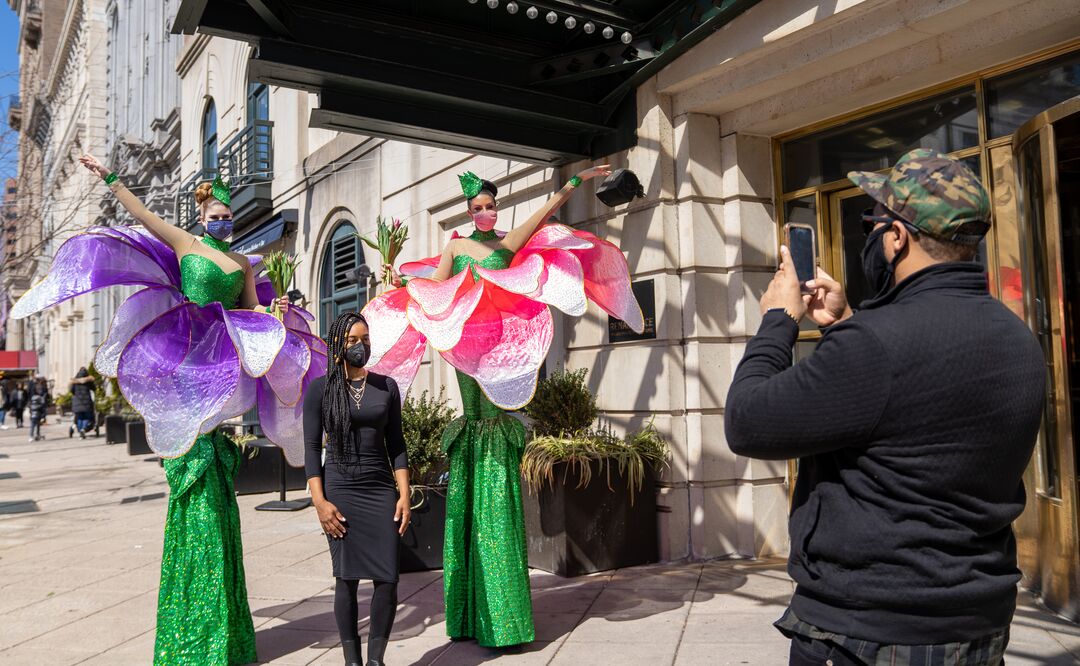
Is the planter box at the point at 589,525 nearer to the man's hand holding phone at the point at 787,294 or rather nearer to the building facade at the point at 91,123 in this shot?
the man's hand holding phone at the point at 787,294

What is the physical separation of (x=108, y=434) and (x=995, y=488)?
24755 mm

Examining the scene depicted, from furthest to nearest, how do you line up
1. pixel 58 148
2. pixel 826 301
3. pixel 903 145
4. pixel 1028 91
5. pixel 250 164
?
pixel 58 148
pixel 250 164
pixel 903 145
pixel 1028 91
pixel 826 301

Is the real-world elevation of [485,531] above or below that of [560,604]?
above

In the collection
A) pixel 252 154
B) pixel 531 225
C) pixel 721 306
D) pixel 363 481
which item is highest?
pixel 252 154

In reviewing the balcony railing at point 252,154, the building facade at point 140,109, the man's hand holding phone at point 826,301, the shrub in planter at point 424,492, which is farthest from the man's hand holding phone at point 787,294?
the building facade at point 140,109

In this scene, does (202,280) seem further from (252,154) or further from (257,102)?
(257,102)

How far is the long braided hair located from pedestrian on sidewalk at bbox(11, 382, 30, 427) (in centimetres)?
3575

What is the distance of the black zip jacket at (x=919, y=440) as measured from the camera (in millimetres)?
1761

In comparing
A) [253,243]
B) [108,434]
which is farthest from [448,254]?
[108,434]

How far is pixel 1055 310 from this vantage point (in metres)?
5.01

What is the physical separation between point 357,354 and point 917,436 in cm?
320

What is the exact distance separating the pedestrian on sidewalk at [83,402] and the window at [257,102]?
10.3 metres

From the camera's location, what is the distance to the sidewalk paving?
15.2 ft

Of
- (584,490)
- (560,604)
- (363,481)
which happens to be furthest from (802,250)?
(584,490)
